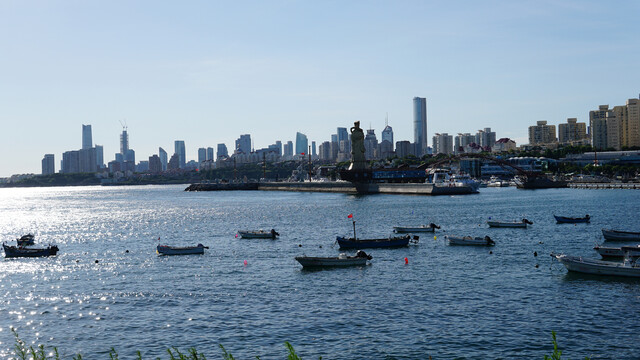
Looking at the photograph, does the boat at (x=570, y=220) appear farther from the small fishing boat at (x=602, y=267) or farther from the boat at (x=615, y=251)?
the small fishing boat at (x=602, y=267)

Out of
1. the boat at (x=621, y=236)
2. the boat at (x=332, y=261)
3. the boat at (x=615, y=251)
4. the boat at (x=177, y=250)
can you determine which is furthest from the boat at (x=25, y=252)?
the boat at (x=621, y=236)

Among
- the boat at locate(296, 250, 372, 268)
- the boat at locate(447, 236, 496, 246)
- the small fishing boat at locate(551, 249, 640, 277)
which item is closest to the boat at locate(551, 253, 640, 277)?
the small fishing boat at locate(551, 249, 640, 277)

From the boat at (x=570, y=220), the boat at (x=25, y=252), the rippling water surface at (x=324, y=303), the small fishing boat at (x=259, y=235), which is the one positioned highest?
the boat at (x=570, y=220)

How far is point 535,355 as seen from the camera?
1190 inches

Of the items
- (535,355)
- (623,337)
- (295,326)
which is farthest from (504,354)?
(295,326)

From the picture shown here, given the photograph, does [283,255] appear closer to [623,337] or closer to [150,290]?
[150,290]

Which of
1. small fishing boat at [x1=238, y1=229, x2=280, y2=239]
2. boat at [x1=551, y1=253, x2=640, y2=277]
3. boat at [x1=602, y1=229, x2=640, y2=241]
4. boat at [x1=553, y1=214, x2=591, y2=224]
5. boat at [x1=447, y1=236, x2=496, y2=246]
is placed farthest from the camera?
boat at [x1=553, y1=214, x2=591, y2=224]

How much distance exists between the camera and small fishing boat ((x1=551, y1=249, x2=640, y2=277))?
46375mm

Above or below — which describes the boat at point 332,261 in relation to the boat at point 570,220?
below

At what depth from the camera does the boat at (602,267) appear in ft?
152

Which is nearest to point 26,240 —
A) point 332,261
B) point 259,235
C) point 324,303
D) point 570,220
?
point 259,235

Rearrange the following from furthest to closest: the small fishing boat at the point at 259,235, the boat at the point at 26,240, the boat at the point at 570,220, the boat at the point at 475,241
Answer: the boat at the point at 570,220, the small fishing boat at the point at 259,235, the boat at the point at 26,240, the boat at the point at 475,241

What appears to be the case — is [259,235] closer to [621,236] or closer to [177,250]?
[177,250]

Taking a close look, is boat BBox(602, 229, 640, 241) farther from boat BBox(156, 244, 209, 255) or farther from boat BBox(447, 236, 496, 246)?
boat BBox(156, 244, 209, 255)
